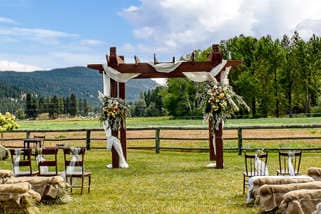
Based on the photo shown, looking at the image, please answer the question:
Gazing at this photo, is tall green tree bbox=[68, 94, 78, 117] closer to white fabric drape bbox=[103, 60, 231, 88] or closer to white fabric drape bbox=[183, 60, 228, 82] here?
white fabric drape bbox=[103, 60, 231, 88]

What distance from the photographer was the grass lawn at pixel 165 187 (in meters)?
7.82

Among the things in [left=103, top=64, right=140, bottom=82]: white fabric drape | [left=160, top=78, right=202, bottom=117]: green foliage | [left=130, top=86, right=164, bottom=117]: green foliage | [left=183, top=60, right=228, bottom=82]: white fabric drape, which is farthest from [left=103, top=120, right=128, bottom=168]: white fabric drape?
[left=130, top=86, right=164, bottom=117]: green foliage

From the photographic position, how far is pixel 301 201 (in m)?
6.27

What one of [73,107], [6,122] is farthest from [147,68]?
[73,107]

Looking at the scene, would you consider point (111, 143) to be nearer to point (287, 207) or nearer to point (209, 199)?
point (209, 199)

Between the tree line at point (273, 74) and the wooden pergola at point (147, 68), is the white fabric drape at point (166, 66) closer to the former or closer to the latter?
the wooden pergola at point (147, 68)

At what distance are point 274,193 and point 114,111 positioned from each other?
7084 millimetres

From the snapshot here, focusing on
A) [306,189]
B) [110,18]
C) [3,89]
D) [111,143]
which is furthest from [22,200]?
[3,89]

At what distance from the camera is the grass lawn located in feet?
25.7

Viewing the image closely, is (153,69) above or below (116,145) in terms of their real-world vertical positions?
above

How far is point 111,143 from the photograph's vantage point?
1362 cm

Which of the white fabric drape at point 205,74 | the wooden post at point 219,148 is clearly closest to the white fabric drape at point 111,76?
the white fabric drape at point 205,74

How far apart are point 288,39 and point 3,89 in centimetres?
9733

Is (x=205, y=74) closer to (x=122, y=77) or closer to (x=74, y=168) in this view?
(x=122, y=77)
